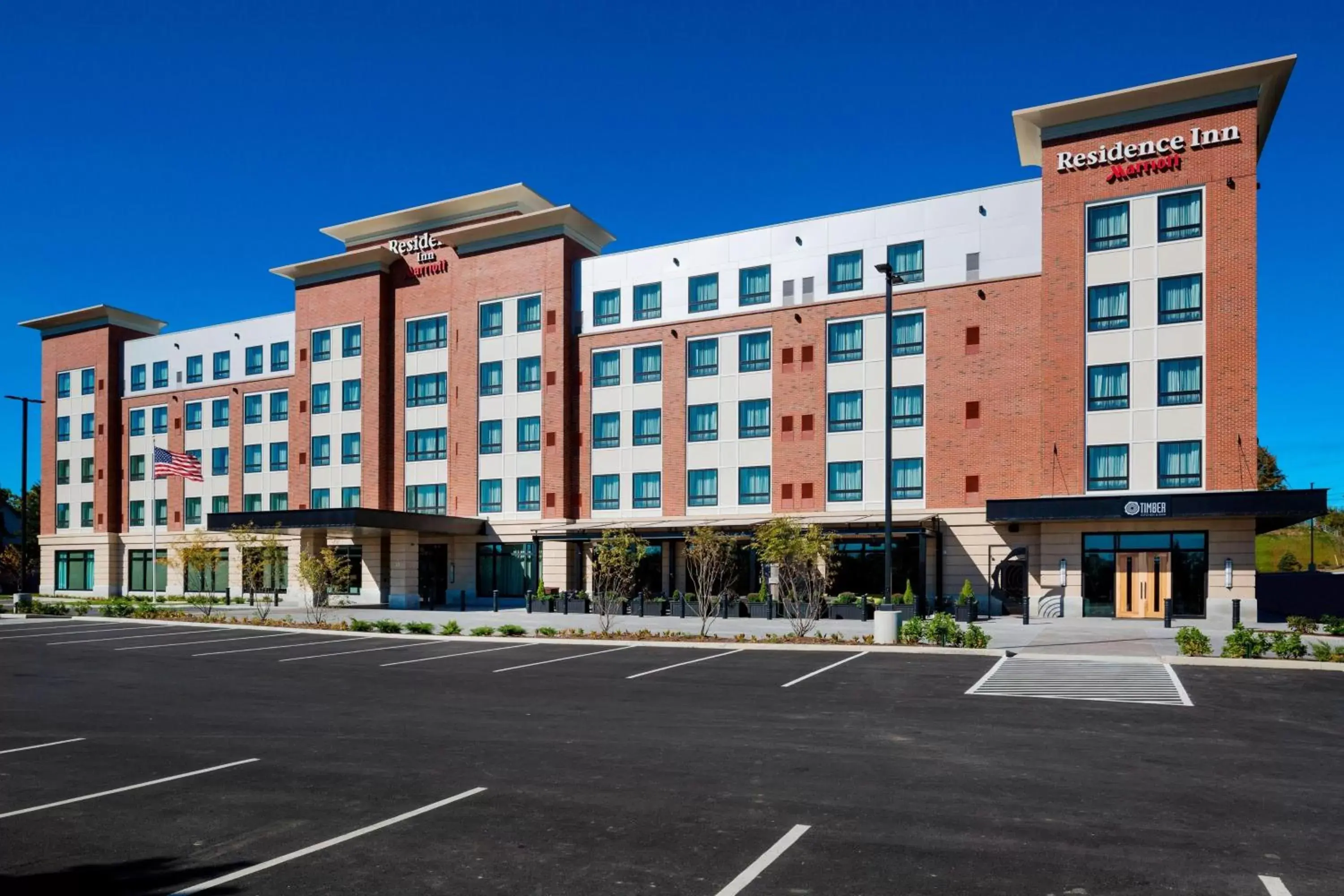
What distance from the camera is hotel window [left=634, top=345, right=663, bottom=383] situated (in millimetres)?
47062

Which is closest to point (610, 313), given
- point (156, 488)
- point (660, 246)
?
point (660, 246)

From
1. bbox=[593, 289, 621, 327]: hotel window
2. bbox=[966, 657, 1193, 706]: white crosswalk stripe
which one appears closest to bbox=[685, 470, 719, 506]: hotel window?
bbox=[593, 289, 621, 327]: hotel window

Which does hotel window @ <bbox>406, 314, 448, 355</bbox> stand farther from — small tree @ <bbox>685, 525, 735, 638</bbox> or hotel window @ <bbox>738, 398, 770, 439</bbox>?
small tree @ <bbox>685, 525, 735, 638</bbox>

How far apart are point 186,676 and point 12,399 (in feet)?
125

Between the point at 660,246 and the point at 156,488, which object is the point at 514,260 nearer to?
the point at 660,246

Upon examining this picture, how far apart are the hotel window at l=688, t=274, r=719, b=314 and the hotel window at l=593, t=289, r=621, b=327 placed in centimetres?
371

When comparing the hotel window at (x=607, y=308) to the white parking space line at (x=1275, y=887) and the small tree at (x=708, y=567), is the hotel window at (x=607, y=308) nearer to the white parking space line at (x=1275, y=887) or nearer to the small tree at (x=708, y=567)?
the small tree at (x=708, y=567)

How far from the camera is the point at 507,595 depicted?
50406 mm

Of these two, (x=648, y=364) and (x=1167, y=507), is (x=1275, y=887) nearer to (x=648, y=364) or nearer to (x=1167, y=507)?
(x=1167, y=507)

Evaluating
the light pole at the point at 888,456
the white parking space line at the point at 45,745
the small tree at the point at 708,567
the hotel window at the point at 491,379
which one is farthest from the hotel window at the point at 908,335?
the white parking space line at the point at 45,745

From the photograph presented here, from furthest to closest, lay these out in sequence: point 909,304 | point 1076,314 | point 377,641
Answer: point 909,304 → point 1076,314 → point 377,641

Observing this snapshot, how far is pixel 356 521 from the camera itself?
4469cm

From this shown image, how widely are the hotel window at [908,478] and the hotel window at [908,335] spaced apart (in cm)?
428

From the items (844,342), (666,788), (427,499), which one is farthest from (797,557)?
(427,499)
